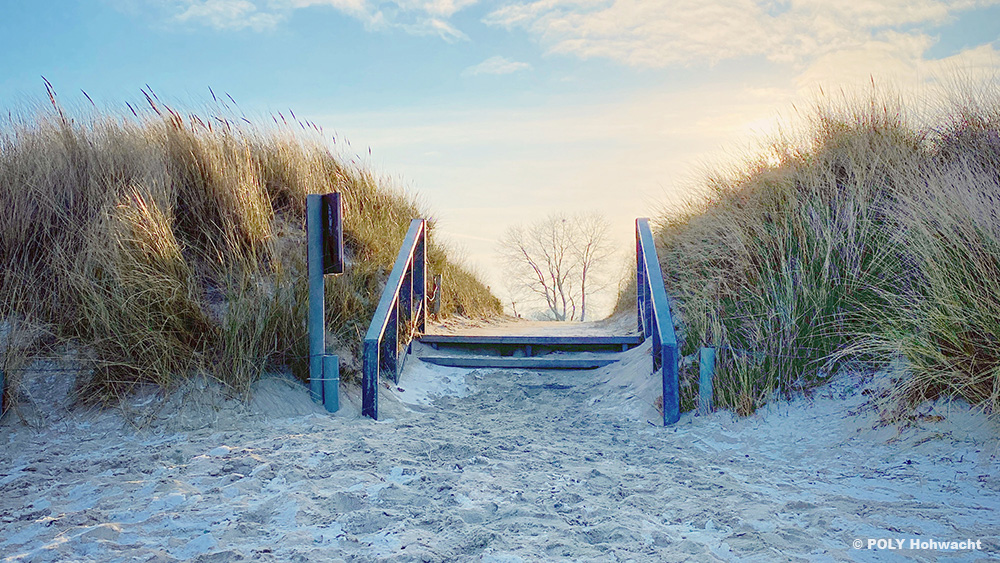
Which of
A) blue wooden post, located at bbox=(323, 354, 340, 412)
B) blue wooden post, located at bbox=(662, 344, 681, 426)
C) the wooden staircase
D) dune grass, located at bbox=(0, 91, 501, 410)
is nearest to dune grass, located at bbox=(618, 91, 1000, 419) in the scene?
blue wooden post, located at bbox=(662, 344, 681, 426)

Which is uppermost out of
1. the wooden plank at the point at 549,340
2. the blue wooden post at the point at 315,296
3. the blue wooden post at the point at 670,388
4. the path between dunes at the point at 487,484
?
the blue wooden post at the point at 315,296

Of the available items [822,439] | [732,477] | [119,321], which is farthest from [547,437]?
[119,321]

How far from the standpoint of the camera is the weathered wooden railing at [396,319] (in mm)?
4301

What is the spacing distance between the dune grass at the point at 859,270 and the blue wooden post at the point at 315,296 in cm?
249

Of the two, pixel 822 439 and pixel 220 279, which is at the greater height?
pixel 220 279

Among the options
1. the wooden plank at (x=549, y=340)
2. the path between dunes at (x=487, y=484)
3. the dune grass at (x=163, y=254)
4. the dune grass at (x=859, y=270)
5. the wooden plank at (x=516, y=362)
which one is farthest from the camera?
the wooden plank at (x=549, y=340)

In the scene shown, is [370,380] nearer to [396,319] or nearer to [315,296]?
[315,296]

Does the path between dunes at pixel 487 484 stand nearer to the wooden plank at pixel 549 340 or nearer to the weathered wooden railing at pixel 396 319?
the weathered wooden railing at pixel 396 319

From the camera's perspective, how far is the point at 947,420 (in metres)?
3.45

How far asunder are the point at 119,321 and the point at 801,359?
4453 mm

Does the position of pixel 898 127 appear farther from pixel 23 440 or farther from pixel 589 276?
pixel 589 276

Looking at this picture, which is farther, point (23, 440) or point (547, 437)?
point (547, 437)

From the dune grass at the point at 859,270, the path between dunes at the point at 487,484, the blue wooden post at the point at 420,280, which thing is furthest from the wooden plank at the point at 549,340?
the path between dunes at the point at 487,484

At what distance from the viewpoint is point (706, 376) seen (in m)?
4.32
